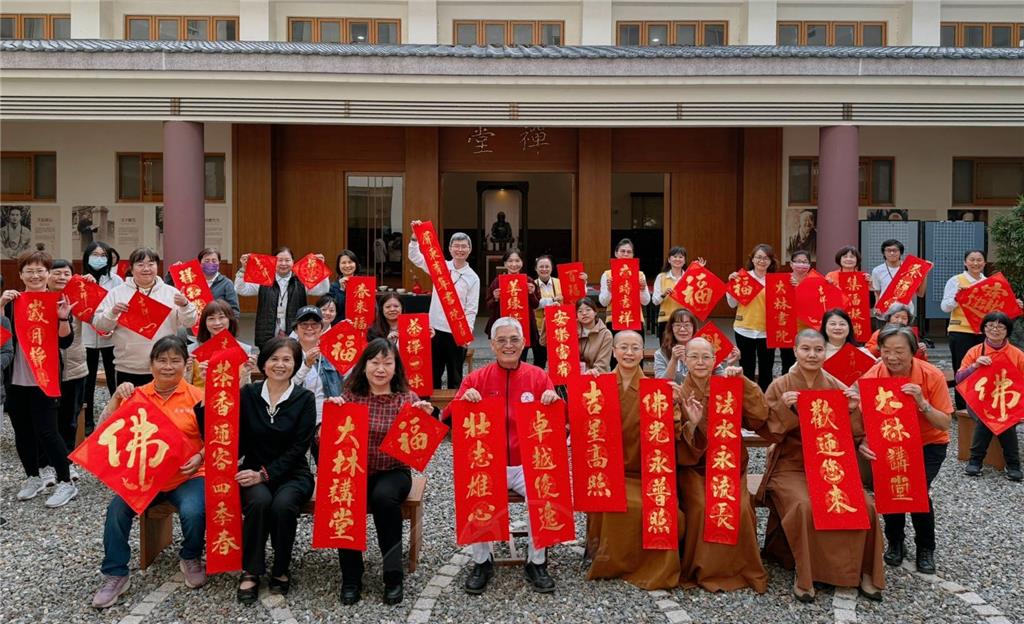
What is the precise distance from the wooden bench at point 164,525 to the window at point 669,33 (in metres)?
12.7

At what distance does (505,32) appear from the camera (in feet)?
49.0

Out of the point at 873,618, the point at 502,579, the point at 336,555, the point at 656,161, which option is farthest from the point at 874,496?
the point at 656,161

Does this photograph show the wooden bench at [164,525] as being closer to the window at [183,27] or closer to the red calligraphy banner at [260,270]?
the red calligraphy banner at [260,270]

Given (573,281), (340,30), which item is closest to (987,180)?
(573,281)

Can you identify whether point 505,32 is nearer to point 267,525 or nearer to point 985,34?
point 985,34

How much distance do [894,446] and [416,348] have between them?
371cm

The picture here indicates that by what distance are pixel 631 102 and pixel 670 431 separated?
841cm

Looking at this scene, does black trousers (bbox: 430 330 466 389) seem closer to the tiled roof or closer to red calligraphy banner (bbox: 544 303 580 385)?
red calligraphy banner (bbox: 544 303 580 385)

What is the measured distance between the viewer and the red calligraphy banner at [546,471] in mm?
4020

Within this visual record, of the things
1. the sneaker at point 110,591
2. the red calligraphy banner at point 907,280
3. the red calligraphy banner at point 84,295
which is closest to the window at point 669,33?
the red calligraphy banner at point 907,280

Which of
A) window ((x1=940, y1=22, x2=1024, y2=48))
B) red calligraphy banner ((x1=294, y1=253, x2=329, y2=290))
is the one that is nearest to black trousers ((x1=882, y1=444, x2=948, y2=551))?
red calligraphy banner ((x1=294, y1=253, x2=329, y2=290))

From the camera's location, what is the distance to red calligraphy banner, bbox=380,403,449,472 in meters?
3.93

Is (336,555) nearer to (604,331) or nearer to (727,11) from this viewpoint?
(604,331)

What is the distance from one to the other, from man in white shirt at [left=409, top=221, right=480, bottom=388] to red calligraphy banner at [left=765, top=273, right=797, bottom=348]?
2.66 m
